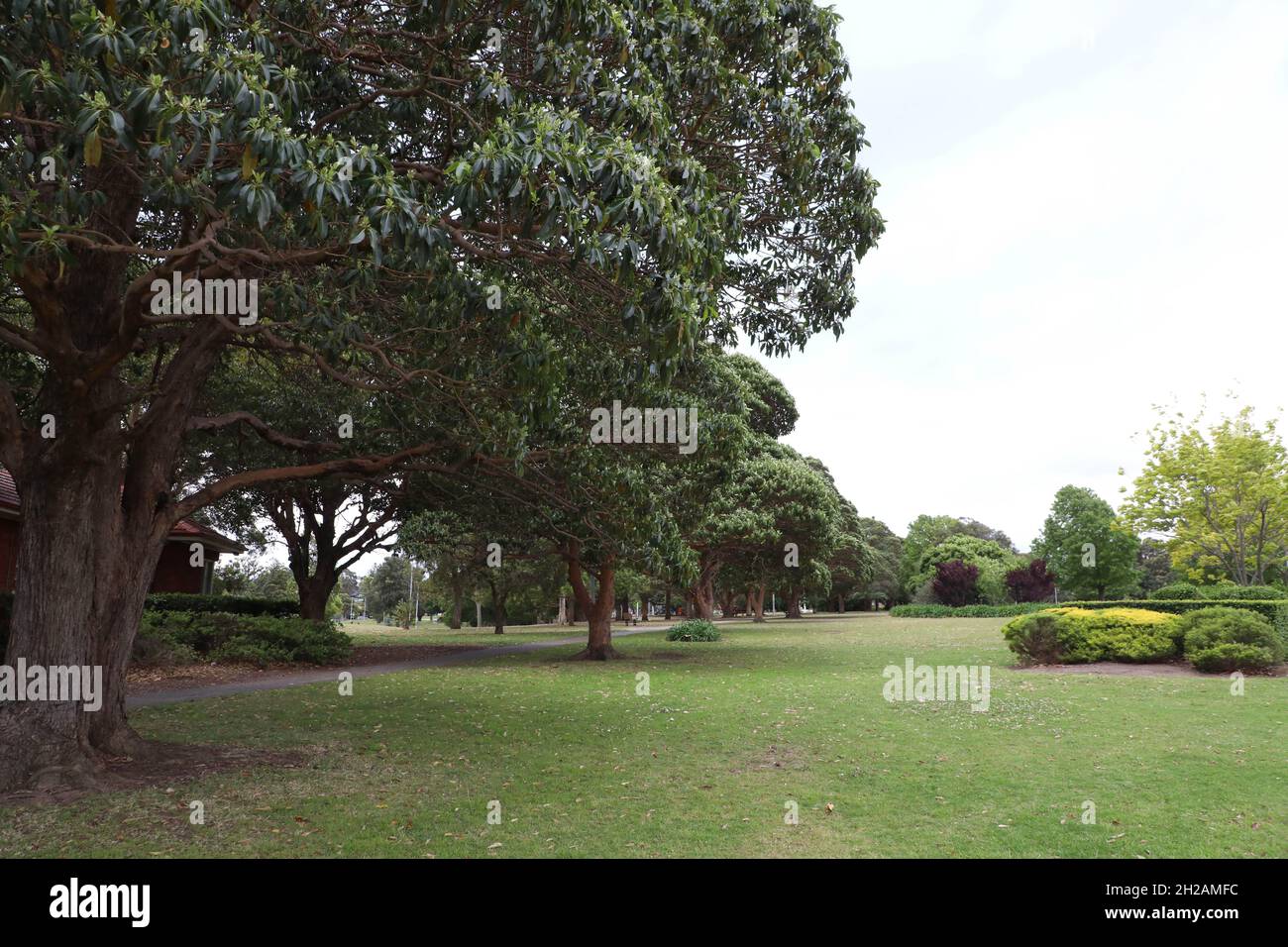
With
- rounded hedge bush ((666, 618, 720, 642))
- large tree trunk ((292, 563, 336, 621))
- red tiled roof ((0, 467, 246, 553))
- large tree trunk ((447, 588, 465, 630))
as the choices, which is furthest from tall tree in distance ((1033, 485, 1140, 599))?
red tiled roof ((0, 467, 246, 553))

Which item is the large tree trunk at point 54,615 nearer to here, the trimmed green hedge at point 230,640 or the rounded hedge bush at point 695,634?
the trimmed green hedge at point 230,640

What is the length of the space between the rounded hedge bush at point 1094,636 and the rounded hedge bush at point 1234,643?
0.78 metres

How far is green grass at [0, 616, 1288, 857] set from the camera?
5.42m

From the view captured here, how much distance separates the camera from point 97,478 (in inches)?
278

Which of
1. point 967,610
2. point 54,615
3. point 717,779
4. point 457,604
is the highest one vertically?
point 54,615

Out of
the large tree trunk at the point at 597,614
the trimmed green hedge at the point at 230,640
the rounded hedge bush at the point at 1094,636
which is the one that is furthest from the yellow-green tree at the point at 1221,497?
the trimmed green hedge at the point at 230,640

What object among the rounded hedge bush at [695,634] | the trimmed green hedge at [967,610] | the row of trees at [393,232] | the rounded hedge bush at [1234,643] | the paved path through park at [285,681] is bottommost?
the trimmed green hedge at [967,610]

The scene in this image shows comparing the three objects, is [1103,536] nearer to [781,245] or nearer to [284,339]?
[781,245]

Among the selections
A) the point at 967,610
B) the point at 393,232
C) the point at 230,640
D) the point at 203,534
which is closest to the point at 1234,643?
the point at 393,232

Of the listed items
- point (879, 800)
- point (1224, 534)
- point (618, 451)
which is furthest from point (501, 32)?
point (1224, 534)

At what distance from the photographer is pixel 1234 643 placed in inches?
583

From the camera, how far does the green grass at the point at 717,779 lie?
17.8ft

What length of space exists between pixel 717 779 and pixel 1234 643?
1277 cm

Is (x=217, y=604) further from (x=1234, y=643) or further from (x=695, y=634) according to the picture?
(x=1234, y=643)
